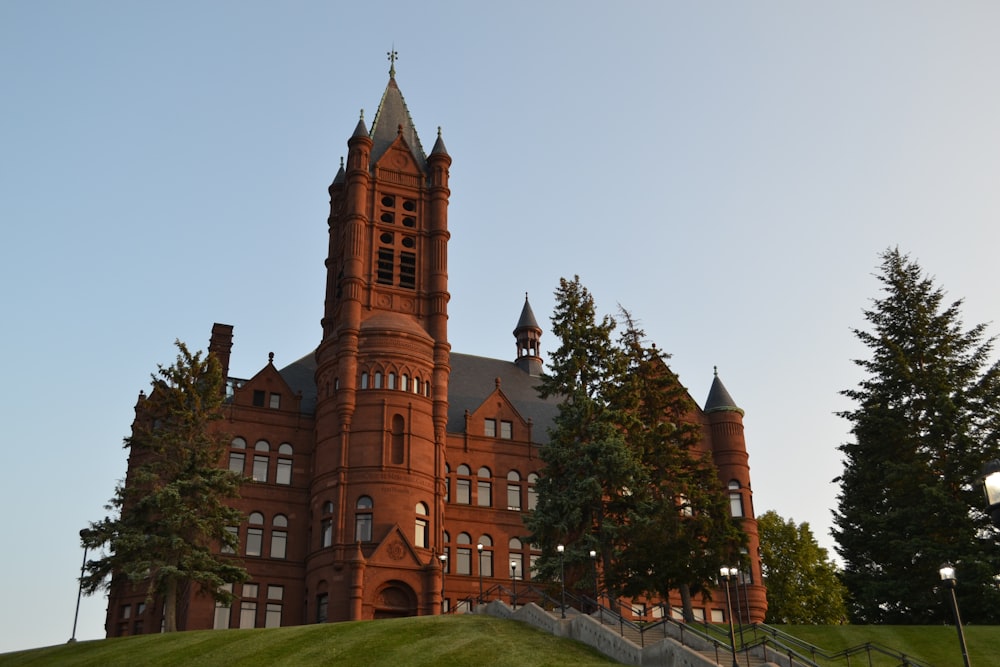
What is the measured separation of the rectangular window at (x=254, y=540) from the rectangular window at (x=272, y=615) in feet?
9.65

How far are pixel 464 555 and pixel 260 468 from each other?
41.9 feet

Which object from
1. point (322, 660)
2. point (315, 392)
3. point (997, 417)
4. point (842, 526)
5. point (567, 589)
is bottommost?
point (322, 660)

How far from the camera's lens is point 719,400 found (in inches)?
2557

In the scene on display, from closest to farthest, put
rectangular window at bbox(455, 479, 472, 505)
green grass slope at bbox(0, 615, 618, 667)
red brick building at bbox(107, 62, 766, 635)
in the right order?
1. green grass slope at bbox(0, 615, 618, 667)
2. red brick building at bbox(107, 62, 766, 635)
3. rectangular window at bbox(455, 479, 472, 505)

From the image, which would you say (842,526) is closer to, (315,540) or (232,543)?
(315,540)

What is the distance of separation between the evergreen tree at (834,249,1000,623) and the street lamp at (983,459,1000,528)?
3291 centimetres

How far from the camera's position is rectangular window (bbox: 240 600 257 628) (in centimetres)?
5172

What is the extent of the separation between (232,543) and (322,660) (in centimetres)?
1407

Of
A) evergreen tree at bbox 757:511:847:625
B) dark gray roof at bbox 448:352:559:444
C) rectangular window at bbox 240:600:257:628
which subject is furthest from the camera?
evergreen tree at bbox 757:511:847:625

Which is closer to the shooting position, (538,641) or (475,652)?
(475,652)

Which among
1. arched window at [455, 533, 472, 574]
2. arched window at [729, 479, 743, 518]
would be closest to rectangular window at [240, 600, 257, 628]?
arched window at [455, 533, 472, 574]

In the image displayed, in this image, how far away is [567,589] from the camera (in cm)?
4834

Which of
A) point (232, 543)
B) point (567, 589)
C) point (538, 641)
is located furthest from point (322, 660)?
point (567, 589)

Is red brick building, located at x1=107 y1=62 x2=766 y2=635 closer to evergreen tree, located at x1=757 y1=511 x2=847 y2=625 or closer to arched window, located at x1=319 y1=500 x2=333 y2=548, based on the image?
arched window, located at x1=319 y1=500 x2=333 y2=548
